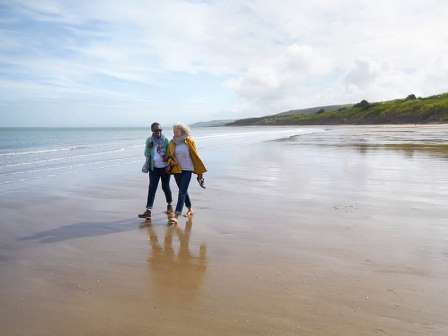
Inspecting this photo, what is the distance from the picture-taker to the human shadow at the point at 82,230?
6098mm

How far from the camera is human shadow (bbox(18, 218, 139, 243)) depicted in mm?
6098

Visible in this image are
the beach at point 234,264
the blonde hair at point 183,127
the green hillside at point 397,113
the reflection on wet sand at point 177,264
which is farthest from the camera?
the green hillside at point 397,113

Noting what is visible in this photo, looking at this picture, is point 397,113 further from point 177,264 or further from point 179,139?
point 177,264

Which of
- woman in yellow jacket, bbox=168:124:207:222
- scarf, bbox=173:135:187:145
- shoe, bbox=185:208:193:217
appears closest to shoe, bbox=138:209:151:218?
woman in yellow jacket, bbox=168:124:207:222

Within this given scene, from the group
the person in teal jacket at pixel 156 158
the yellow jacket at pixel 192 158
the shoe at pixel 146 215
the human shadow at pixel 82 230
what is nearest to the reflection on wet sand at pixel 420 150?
the yellow jacket at pixel 192 158

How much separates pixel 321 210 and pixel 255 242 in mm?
2346

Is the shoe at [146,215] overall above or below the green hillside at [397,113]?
below

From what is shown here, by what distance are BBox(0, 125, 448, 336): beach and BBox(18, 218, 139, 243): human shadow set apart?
0.03 meters

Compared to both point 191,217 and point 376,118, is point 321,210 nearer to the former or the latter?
point 191,217

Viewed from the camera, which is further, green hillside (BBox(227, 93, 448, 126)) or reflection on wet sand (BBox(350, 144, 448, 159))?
green hillside (BBox(227, 93, 448, 126))

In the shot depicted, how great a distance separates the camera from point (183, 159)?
23.9ft

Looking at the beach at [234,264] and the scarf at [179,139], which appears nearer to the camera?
the beach at [234,264]

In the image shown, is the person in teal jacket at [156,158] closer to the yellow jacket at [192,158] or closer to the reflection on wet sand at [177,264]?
the yellow jacket at [192,158]

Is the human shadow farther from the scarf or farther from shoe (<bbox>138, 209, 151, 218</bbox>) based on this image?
the scarf
